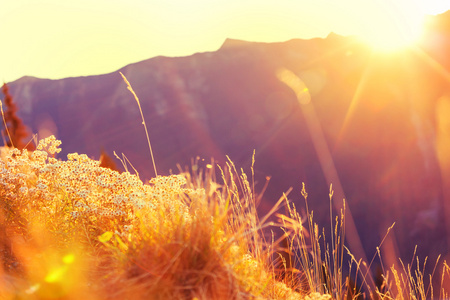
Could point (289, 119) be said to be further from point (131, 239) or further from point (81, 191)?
point (131, 239)

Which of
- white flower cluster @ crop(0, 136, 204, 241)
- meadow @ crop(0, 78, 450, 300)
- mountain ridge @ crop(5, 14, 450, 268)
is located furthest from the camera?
mountain ridge @ crop(5, 14, 450, 268)

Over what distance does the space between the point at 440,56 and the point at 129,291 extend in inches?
4090

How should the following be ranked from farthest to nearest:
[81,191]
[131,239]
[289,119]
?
[289,119]
[81,191]
[131,239]

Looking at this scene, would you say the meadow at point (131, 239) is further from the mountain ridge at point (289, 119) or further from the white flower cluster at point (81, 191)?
the mountain ridge at point (289, 119)

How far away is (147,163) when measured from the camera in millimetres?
89062

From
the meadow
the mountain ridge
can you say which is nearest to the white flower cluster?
the meadow

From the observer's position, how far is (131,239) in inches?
101

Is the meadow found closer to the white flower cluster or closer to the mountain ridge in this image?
the white flower cluster

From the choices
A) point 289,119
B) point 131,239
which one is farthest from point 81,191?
point 289,119

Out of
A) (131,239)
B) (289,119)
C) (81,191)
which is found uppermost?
(81,191)

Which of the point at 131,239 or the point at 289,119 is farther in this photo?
the point at 289,119

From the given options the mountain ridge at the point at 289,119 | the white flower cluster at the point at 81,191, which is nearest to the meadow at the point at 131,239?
the white flower cluster at the point at 81,191

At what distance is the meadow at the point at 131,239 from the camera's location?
2293mm

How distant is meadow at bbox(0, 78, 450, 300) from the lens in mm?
2293
